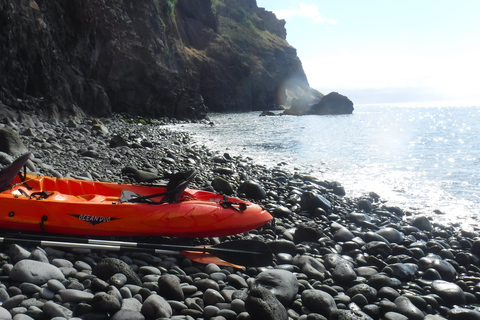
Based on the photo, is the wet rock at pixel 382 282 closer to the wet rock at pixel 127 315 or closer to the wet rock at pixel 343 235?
the wet rock at pixel 343 235

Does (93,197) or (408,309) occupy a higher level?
(93,197)

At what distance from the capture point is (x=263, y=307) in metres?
3.26

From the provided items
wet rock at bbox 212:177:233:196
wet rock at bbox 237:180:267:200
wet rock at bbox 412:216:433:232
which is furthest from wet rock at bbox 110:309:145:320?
wet rock at bbox 412:216:433:232

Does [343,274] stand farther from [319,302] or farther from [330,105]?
[330,105]

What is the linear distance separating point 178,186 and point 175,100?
31610mm

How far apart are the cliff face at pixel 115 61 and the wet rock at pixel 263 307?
14.2m

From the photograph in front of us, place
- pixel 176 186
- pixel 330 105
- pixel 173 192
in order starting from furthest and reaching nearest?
pixel 330 105 → pixel 176 186 → pixel 173 192

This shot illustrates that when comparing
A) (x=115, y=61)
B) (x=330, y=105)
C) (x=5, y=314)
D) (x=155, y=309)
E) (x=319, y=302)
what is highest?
(x=115, y=61)

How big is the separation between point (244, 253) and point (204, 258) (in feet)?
1.62

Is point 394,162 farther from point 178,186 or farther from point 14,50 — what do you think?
point 14,50

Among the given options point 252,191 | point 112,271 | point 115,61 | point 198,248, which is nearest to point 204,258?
point 198,248

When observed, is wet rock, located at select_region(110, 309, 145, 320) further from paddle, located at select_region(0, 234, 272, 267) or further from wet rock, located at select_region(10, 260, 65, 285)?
paddle, located at select_region(0, 234, 272, 267)

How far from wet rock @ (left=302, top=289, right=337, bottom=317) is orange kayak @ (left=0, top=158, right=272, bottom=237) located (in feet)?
5.68

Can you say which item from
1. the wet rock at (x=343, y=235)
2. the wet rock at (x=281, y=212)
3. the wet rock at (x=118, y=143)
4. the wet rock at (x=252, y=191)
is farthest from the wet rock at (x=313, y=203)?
the wet rock at (x=118, y=143)
